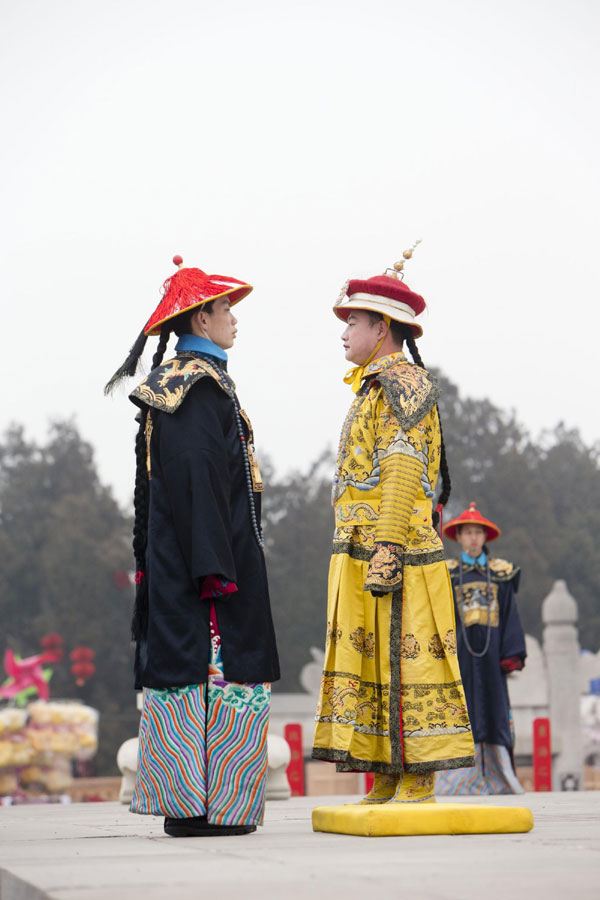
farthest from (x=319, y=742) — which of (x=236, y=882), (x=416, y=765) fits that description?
(x=236, y=882)

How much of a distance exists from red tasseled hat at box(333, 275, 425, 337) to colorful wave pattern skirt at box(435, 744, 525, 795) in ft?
17.3

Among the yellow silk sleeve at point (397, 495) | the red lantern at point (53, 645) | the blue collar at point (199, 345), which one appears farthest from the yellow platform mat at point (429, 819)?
the red lantern at point (53, 645)

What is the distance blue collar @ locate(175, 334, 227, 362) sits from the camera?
5.15 m

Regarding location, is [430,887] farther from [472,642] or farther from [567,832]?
[472,642]

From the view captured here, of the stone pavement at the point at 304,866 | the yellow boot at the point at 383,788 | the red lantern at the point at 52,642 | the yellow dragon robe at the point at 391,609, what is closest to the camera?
the stone pavement at the point at 304,866

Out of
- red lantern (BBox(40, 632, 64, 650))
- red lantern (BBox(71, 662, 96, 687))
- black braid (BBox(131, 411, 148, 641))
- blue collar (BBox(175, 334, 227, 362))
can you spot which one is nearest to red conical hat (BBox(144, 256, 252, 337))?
blue collar (BBox(175, 334, 227, 362))

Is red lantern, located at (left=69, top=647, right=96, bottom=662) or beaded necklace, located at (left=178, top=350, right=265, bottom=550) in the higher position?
red lantern, located at (left=69, top=647, right=96, bottom=662)

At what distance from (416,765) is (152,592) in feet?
3.75

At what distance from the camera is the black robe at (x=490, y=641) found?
32.6 feet

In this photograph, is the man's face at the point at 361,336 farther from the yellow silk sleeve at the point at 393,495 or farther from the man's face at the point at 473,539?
the man's face at the point at 473,539

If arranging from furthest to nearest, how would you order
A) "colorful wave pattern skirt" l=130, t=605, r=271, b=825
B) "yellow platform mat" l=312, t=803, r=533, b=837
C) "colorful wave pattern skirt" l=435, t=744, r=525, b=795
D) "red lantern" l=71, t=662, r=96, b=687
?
1. "red lantern" l=71, t=662, r=96, b=687
2. "colorful wave pattern skirt" l=435, t=744, r=525, b=795
3. "colorful wave pattern skirt" l=130, t=605, r=271, b=825
4. "yellow platform mat" l=312, t=803, r=533, b=837

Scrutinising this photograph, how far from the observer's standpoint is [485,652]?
9.98m

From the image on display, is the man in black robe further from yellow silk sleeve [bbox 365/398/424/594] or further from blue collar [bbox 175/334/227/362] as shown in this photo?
yellow silk sleeve [bbox 365/398/424/594]

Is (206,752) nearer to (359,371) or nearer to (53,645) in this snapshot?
(359,371)
